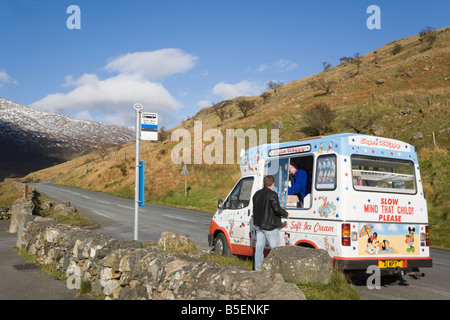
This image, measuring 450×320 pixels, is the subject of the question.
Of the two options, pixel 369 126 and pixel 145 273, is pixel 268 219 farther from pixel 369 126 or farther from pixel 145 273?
pixel 369 126

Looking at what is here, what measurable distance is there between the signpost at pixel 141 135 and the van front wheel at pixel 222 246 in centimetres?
224

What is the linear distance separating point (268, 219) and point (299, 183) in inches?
63.7

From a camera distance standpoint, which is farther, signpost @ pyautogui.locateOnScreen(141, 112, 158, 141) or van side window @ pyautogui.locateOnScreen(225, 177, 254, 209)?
van side window @ pyautogui.locateOnScreen(225, 177, 254, 209)

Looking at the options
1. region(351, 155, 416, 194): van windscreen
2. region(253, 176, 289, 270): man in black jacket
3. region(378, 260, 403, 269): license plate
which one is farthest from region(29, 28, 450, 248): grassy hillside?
region(253, 176, 289, 270): man in black jacket

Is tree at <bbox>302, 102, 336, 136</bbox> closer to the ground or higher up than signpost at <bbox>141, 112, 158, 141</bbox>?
higher up

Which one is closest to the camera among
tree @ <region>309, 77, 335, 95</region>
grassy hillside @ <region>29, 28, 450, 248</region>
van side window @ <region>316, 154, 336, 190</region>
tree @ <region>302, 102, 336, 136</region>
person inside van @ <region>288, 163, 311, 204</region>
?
van side window @ <region>316, 154, 336, 190</region>

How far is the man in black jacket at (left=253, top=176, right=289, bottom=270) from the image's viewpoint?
7.29 m

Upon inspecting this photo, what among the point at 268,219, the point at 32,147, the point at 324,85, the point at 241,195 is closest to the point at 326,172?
the point at 268,219

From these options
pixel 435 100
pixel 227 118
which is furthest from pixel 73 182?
pixel 435 100

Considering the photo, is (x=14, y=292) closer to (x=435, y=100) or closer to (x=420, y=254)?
(x=420, y=254)

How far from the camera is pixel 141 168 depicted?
373 inches

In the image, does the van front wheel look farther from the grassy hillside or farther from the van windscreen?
the grassy hillside

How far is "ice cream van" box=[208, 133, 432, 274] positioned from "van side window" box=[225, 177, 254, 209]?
0.97 metres

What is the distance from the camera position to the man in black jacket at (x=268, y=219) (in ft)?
23.9
